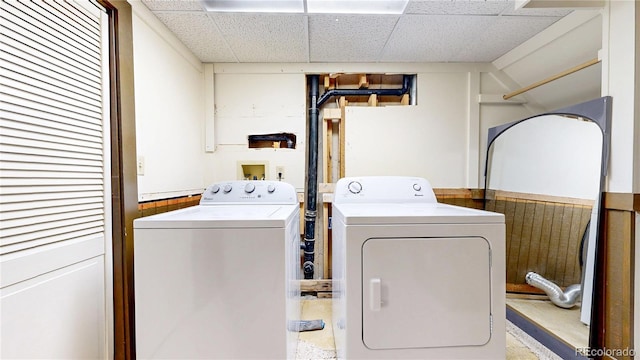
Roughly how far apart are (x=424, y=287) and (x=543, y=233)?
5.25 feet

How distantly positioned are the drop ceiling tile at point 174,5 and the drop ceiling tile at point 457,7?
1.39 m

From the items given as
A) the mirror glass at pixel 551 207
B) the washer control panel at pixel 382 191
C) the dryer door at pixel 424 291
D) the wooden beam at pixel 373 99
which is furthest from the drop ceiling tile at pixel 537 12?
the dryer door at pixel 424 291

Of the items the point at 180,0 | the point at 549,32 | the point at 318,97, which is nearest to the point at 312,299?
the point at 318,97

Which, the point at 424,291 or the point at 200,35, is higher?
the point at 200,35

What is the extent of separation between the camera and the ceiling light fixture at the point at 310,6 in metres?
1.88

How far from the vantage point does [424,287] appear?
131 cm

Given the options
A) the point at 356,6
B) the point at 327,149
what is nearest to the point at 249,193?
the point at 327,149

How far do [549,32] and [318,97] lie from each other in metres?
1.91

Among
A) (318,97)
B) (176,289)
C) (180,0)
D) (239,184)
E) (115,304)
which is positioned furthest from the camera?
(318,97)

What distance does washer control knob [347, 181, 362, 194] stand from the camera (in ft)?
7.21

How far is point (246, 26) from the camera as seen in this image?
2.10m

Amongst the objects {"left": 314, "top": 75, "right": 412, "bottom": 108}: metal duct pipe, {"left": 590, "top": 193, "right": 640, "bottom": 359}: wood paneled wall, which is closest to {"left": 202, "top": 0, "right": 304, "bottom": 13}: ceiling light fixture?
{"left": 314, "top": 75, "right": 412, "bottom": 108}: metal duct pipe

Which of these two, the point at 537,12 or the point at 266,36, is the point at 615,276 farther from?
the point at 266,36

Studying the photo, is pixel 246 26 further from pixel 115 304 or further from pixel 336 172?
pixel 115 304
